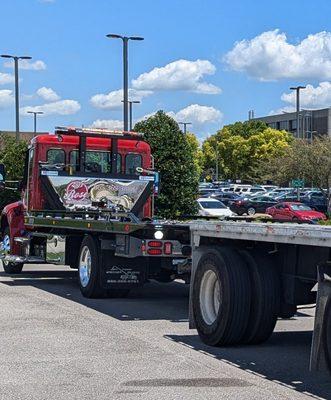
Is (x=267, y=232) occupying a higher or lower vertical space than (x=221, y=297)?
higher

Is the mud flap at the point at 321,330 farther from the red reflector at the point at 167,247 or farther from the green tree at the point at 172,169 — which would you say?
the green tree at the point at 172,169

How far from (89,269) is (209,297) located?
4.22 m

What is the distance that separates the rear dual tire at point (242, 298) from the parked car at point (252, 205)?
4150cm

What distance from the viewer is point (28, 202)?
1593 cm

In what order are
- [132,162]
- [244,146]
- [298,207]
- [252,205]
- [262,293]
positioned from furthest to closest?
[244,146] < [252,205] < [298,207] < [132,162] < [262,293]

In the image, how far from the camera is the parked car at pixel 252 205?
1999 inches

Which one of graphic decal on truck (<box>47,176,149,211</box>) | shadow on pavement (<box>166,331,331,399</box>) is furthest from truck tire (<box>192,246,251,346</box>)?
graphic decal on truck (<box>47,176,149,211</box>)

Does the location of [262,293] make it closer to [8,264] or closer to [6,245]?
[6,245]

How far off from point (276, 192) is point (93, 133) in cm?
4733

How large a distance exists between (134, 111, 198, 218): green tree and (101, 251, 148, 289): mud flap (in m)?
12.3

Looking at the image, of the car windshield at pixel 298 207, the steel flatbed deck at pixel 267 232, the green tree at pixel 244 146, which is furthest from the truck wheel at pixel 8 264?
the green tree at pixel 244 146

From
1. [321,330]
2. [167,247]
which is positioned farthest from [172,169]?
[321,330]

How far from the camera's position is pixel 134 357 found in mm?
8281

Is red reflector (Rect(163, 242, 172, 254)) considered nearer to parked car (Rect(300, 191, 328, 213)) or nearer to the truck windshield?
the truck windshield
